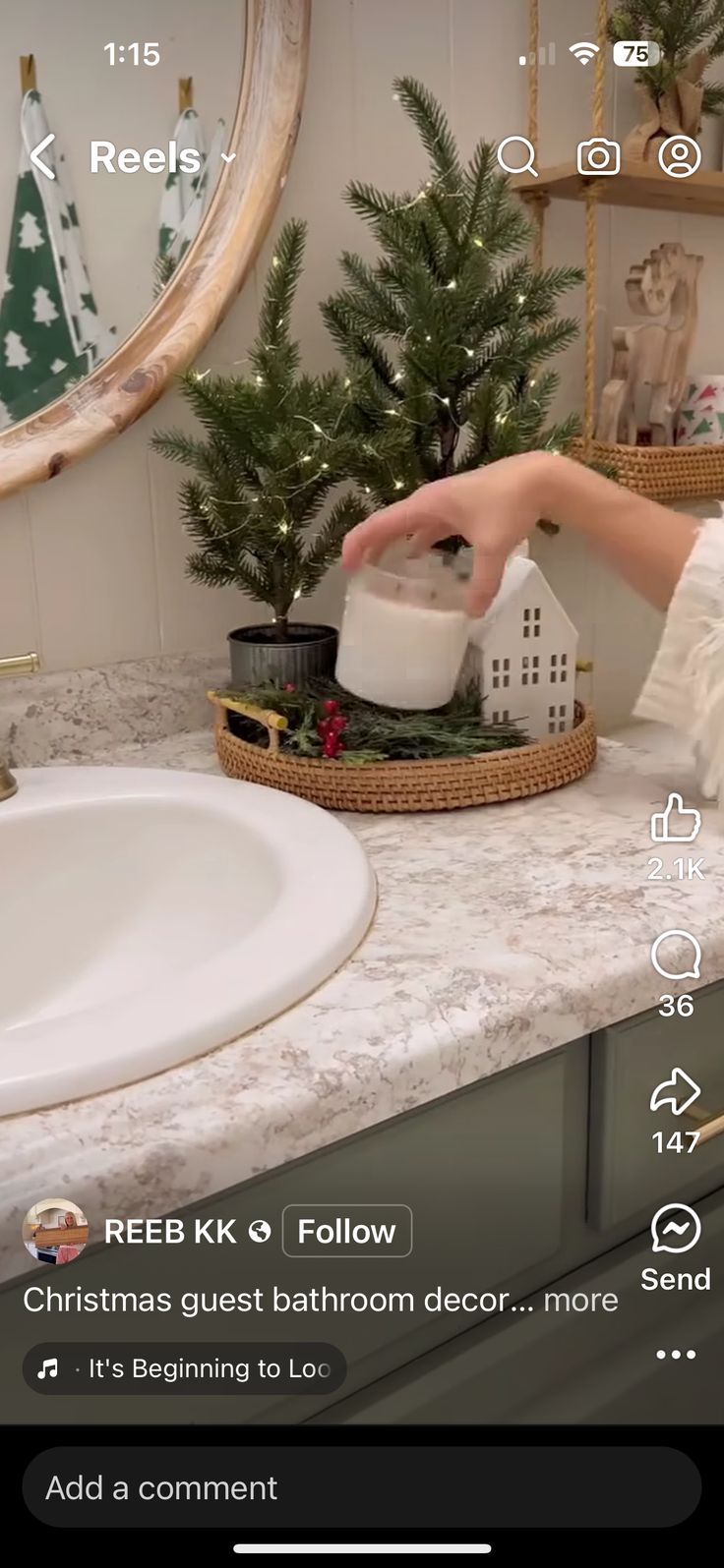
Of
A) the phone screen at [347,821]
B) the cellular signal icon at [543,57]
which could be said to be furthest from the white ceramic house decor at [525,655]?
the cellular signal icon at [543,57]

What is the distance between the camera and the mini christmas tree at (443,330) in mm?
849

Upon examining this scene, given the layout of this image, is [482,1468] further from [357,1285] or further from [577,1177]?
[577,1177]

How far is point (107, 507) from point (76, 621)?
93 mm

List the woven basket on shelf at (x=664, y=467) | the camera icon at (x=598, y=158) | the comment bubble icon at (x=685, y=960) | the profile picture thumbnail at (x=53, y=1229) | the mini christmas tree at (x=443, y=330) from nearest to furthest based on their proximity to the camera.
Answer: the profile picture thumbnail at (x=53, y=1229), the comment bubble icon at (x=685, y=960), the mini christmas tree at (x=443, y=330), the camera icon at (x=598, y=158), the woven basket on shelf at (x=664, y=467)

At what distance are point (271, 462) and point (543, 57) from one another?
1.77 ft

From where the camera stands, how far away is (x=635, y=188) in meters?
1.10

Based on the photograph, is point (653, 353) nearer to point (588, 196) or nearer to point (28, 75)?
point (588, 196)

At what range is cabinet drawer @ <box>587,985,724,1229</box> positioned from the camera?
0.62 metres

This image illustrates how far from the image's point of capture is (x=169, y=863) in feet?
2.55

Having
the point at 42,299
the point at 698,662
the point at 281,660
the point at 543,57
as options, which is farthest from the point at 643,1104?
the point at 543,57

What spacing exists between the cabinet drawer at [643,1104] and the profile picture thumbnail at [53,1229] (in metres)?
0.29

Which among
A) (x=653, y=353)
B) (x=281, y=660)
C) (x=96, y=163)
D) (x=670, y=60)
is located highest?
(x=670, y=60)

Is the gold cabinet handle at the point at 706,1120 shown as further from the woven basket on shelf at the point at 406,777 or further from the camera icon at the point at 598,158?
the camera icon at the point at 598,158

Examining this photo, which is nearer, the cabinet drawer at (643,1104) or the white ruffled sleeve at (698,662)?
the cabinet drawer at (643,1104)
